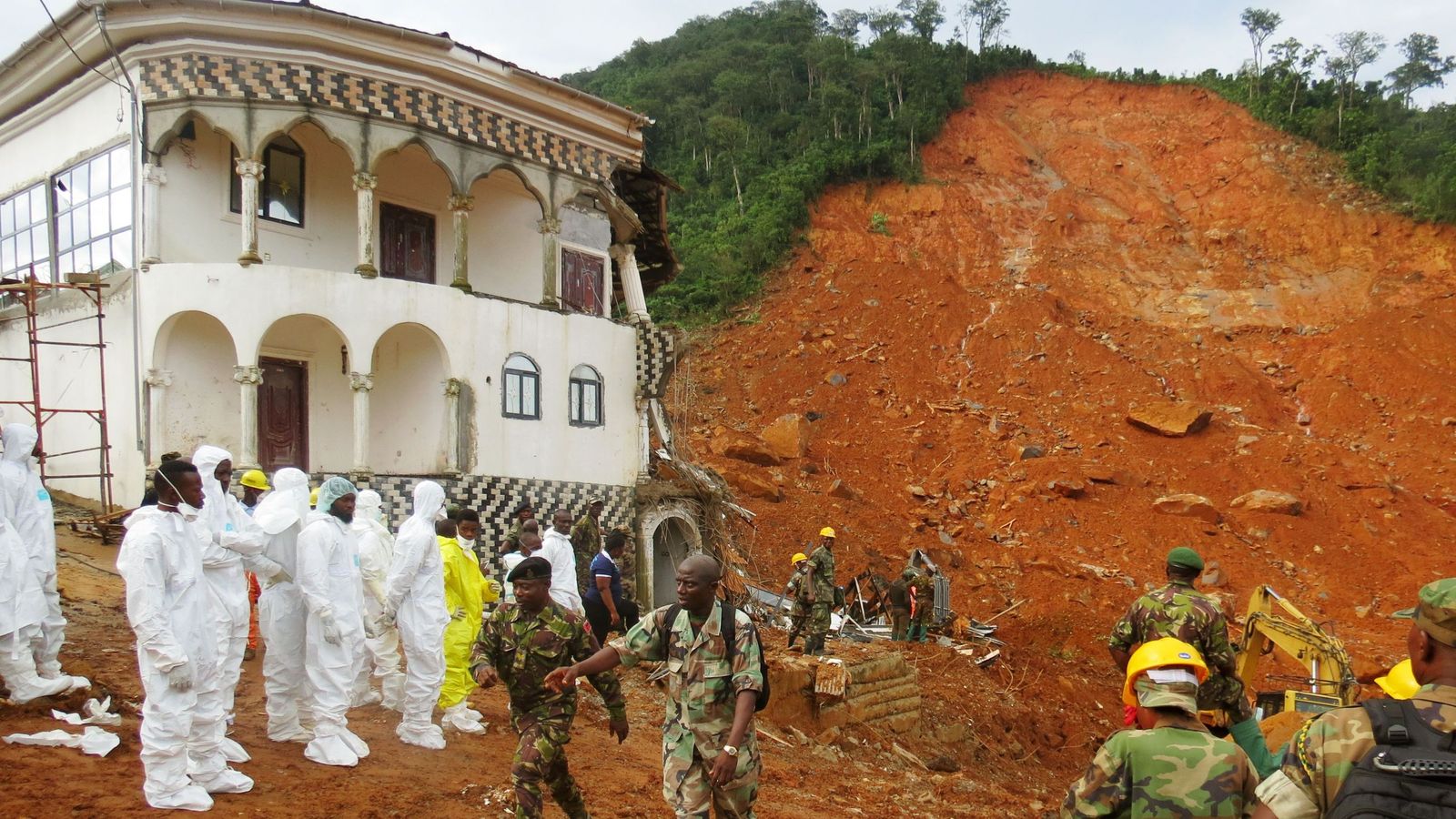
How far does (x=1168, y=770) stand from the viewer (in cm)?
327

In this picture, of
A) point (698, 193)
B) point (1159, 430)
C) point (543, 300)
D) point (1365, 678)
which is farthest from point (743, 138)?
point (1365, 678)

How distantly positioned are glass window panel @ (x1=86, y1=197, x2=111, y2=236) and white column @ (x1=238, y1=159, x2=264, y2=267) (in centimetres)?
203

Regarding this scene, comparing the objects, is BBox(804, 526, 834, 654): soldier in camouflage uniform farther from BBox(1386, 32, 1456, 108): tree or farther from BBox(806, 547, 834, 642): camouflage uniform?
BBox(1386, 32, 1456, 108): tree

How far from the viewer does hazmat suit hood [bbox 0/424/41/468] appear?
7.66 m

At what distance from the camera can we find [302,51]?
1473cm

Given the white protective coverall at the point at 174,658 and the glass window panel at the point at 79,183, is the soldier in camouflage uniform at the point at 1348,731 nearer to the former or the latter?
the white protective coverall at the point at 174,658

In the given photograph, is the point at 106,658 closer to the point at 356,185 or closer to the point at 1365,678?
the point at 356,185

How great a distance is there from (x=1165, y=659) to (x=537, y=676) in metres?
3.41

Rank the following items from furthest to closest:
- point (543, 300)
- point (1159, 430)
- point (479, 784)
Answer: point (1159, 430), point (543, 300), point (479, 784)

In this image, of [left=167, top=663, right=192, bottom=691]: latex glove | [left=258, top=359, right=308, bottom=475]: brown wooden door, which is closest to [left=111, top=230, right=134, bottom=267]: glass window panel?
[left=258, top=359, right=308, bottom=475]: brown wooden door

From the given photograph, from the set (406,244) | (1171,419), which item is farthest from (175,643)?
(1171,419)

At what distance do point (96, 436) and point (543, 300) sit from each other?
6760mm

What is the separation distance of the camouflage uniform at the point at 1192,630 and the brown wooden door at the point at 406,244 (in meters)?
13.4

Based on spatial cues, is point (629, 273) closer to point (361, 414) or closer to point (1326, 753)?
point (361, 414)
